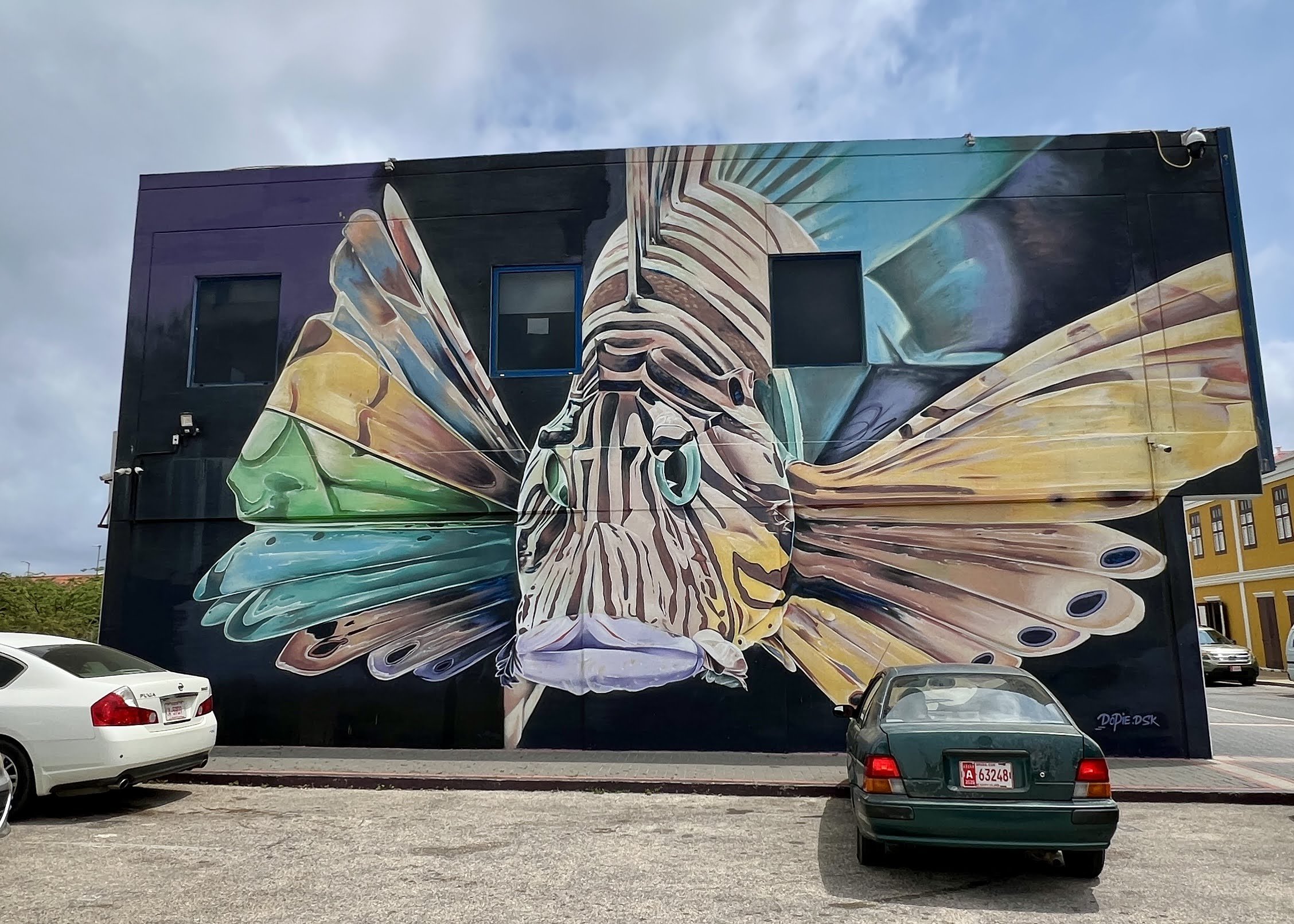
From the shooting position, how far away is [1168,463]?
35.4ft

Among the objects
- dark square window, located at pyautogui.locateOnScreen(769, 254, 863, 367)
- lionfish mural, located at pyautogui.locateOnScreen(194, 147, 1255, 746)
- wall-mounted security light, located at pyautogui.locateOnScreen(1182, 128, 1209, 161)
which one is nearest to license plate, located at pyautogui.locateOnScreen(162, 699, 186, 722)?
lionfish mural, located at pyautogui.locateOnScreen(194, 147, 1255, 746)

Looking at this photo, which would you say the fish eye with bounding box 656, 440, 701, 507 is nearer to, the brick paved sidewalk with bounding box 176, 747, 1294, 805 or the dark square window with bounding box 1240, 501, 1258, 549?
the brick paved sidewalk with bounding box 176, 747, 1294, 805

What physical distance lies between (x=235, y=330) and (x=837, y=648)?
339 inches

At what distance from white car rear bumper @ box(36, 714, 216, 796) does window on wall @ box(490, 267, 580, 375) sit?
5.69 meters

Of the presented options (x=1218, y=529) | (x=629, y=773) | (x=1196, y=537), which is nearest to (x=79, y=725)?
(x=629, y=773)

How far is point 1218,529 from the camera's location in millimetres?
34281

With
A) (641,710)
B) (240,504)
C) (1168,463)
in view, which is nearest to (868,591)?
(641,710)

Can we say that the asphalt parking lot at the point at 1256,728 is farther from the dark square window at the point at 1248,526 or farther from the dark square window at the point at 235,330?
the dark square window at the point at 235,330

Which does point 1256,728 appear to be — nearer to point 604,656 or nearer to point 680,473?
point 680,473

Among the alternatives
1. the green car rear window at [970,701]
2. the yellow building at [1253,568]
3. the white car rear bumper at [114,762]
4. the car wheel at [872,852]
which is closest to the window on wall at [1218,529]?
the yellow building at [1253,568]

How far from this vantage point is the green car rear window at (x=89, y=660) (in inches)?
312

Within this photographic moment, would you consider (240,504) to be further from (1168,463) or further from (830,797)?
(1168,463)

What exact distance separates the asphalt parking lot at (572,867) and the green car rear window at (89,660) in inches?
43.8

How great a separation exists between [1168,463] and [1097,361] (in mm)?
1388
